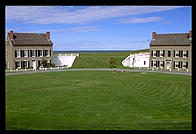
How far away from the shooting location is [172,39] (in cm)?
4553

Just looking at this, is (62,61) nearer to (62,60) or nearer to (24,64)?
(62,60)

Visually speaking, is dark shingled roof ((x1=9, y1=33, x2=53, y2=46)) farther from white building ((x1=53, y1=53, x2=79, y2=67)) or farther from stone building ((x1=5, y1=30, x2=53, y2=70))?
white building ((x1=53, y1=53, x2=79, y2=67))

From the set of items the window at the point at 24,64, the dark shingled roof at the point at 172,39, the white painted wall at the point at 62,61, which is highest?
the dark shingled roof at the point at 172,39

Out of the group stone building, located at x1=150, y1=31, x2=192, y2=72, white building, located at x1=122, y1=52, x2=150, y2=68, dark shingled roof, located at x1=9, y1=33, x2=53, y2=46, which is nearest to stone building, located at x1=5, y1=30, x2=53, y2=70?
dark shingled roof, located at x1=9, y1=33, x2=53, y2=46

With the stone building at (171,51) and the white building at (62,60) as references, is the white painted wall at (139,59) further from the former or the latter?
the white building at (62,60)

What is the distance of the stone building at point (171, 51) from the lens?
140 ft

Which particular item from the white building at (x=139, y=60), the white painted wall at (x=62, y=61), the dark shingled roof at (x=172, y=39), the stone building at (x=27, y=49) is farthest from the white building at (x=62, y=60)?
the dark shingled roof at (x=172, y=39)

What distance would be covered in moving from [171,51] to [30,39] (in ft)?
100

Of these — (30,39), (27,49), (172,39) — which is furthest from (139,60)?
(27,49)

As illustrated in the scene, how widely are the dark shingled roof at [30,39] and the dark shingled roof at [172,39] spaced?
946 inches

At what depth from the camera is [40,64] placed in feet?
160
